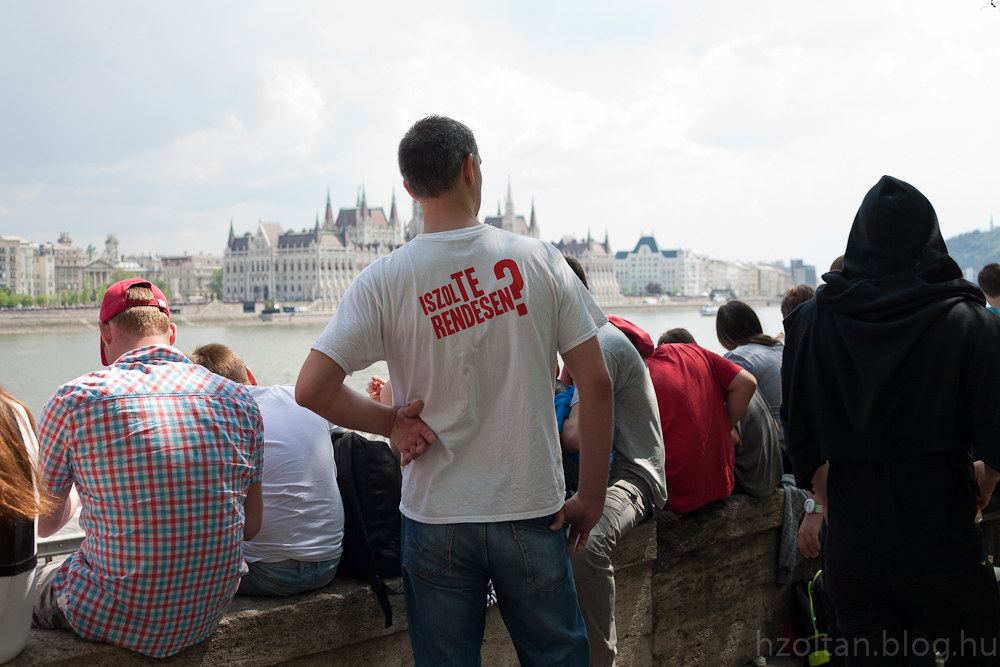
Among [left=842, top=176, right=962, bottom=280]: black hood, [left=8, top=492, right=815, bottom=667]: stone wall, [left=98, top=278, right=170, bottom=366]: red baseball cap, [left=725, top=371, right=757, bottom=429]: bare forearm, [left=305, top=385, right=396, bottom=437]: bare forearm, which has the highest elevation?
[left=842, top=176, right=962, bottom=280]: black hood

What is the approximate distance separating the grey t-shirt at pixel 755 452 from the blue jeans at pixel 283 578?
1349 millimetres

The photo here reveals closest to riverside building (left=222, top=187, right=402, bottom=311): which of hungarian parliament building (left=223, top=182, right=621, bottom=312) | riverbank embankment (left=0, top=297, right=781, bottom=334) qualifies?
hungarian parliament building (left=223, top=182, right=621, bottom=312)

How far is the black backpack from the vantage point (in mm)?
1808

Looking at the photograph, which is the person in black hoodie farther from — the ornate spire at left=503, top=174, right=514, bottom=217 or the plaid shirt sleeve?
the ornate spire at left=503, top=174, right=514, bottom=217

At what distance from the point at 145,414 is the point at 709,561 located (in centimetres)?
168

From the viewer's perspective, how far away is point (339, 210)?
9569cm

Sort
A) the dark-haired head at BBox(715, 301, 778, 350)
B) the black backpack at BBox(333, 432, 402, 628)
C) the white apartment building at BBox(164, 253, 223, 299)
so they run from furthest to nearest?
the white apartment building at BBox(164, 253, 223, 299) < the dark-haired head at BBox(715, 301, 778, 350) < the black backpack at BBox(333, 432, 402, 628)

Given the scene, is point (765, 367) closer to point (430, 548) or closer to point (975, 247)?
point (430, 548)

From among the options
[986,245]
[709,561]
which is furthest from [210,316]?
[986,245]

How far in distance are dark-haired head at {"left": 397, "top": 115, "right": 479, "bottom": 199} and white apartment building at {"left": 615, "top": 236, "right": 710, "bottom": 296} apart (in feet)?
366

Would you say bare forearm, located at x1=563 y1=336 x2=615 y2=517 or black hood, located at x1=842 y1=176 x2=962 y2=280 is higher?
black hood, located at x1=842 y1=176 x2=962 y2=280

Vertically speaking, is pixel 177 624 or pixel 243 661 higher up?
pixel 177 624

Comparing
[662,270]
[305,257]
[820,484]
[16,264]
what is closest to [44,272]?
[16,264]

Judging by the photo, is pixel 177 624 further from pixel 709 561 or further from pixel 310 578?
pixel 709 561
